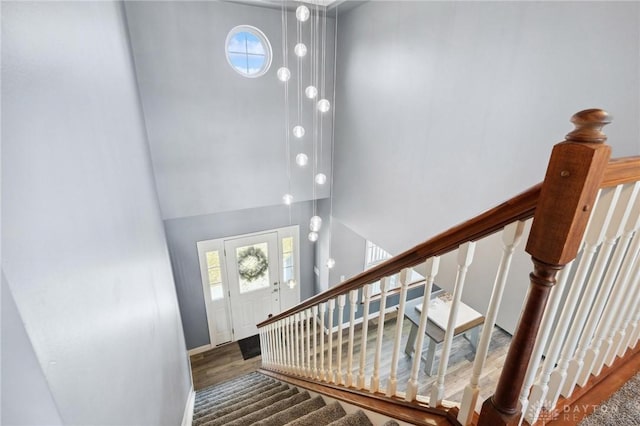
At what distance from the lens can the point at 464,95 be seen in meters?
2.43

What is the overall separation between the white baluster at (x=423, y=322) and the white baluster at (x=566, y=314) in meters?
0.35

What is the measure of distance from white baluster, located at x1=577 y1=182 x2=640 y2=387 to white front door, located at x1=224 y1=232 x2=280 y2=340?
4537 millimetres

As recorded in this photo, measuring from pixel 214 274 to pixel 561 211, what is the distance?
198 inches

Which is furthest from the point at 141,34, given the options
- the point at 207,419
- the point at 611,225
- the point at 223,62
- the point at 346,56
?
the point at 611,225

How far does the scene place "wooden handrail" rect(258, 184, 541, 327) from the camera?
70 centimetres

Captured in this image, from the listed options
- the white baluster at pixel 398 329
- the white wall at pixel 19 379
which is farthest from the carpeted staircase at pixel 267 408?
the white wall at pixel 19 379

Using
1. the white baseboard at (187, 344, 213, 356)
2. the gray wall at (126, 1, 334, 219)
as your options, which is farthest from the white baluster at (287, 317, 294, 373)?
the white baseboard at (187, 344, 213, 356)

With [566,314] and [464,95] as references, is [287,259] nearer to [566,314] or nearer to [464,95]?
[464,95]

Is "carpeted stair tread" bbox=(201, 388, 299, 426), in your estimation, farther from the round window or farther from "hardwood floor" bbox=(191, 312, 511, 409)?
the round window

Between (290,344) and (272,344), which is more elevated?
(290,344)

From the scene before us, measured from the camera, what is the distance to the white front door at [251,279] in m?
5.05

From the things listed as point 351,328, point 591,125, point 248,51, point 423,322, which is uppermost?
point 248,51

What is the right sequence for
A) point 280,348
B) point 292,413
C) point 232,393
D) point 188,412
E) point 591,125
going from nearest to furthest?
point 591,125
point 292,413
point 188,412
point 280,348
point 232,393

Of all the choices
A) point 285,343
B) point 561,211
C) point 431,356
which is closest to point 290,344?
point 285,343
